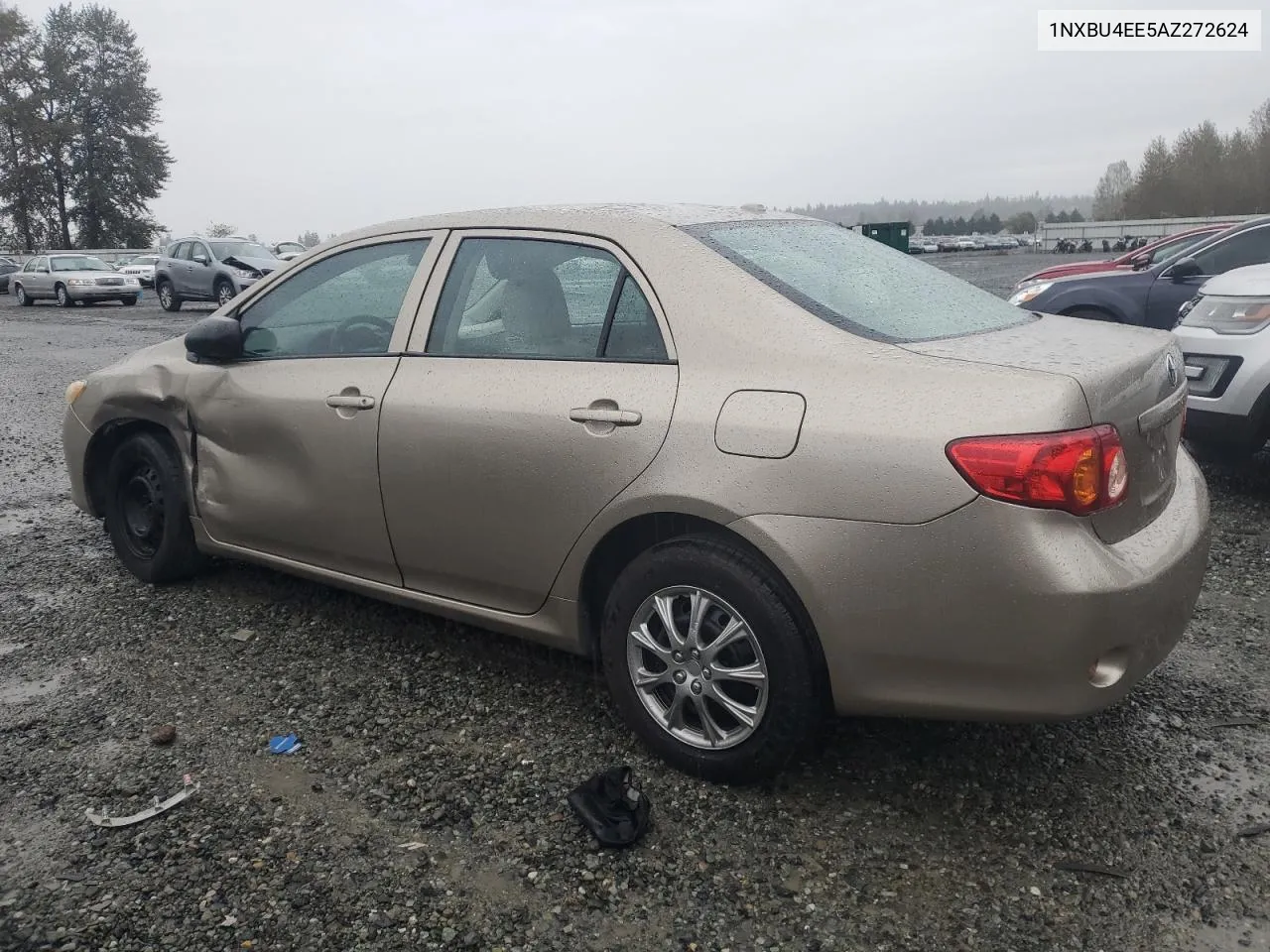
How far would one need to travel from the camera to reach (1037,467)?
2385 millimetres

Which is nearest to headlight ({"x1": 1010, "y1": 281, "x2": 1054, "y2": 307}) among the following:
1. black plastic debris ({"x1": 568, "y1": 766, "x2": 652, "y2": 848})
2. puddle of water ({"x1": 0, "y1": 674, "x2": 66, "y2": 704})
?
black plastic debris ({"x1": 568, "y1": 766, "x2": 652, "y2": 848})

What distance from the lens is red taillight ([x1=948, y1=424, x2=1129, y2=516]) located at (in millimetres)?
2387

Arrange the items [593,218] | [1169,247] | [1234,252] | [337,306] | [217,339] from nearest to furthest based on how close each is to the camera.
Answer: [593,218]
[337,306]
[217,339]
[1234,252]
[1169,247]

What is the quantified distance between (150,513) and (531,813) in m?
2.60

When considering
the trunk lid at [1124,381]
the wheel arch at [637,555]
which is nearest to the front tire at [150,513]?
the wheel arch at [637,555]

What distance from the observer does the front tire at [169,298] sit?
2522 centimetres

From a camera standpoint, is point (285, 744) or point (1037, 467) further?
point (285, 744)

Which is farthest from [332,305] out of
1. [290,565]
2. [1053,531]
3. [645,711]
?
[1053,531]

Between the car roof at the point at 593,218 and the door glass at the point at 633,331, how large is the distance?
23 centimetres

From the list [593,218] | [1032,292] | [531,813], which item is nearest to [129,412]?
[593,218]

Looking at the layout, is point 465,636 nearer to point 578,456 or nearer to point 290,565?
point 290,565

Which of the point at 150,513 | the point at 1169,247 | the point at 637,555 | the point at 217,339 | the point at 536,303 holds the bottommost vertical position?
the point at 150,513

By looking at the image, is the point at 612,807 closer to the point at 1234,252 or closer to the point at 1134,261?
the point at 1234,252

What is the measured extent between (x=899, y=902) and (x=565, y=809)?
35.7 inches
